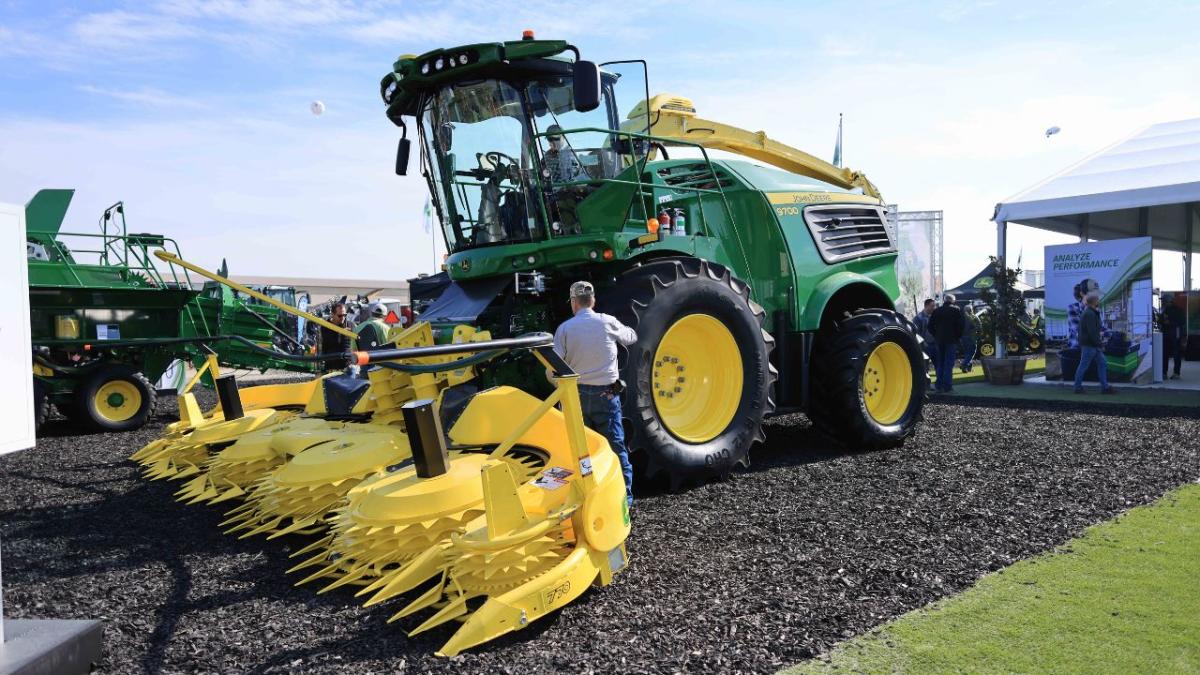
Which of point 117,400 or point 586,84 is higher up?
point 586,84

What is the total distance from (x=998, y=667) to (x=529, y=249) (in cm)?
389

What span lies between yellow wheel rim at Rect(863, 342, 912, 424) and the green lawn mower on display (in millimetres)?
18

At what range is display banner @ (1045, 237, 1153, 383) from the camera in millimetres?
11805

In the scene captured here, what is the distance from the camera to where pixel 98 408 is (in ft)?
30.9

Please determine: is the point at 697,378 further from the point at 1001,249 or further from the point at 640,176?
the point at 1001,249

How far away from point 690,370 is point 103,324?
7.46 meters

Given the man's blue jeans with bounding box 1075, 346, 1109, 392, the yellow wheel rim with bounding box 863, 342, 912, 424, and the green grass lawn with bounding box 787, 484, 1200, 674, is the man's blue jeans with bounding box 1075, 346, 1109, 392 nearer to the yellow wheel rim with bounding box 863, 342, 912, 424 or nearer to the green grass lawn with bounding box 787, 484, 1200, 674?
the yellow wheel rim with bounding box 863, 342, 912, 424

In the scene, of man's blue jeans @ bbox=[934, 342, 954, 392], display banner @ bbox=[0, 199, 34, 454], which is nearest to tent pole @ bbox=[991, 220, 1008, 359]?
man's blue jeans @ bbox=[934, 342, 954, 392]

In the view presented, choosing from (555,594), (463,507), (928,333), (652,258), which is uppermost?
(652,258)

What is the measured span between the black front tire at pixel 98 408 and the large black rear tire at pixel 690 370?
685cm

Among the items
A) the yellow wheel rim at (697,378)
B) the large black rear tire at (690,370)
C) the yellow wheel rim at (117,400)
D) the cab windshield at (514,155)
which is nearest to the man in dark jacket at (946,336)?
the large black rear tire at (690,370)

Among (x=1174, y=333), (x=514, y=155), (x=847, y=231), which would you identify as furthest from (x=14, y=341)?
(x=1174, y=333)

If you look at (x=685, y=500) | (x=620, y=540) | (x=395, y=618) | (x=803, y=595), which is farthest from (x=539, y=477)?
(x=685, y=500)

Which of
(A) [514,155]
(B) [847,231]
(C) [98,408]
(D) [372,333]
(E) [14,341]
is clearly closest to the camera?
(E) [14,341]
